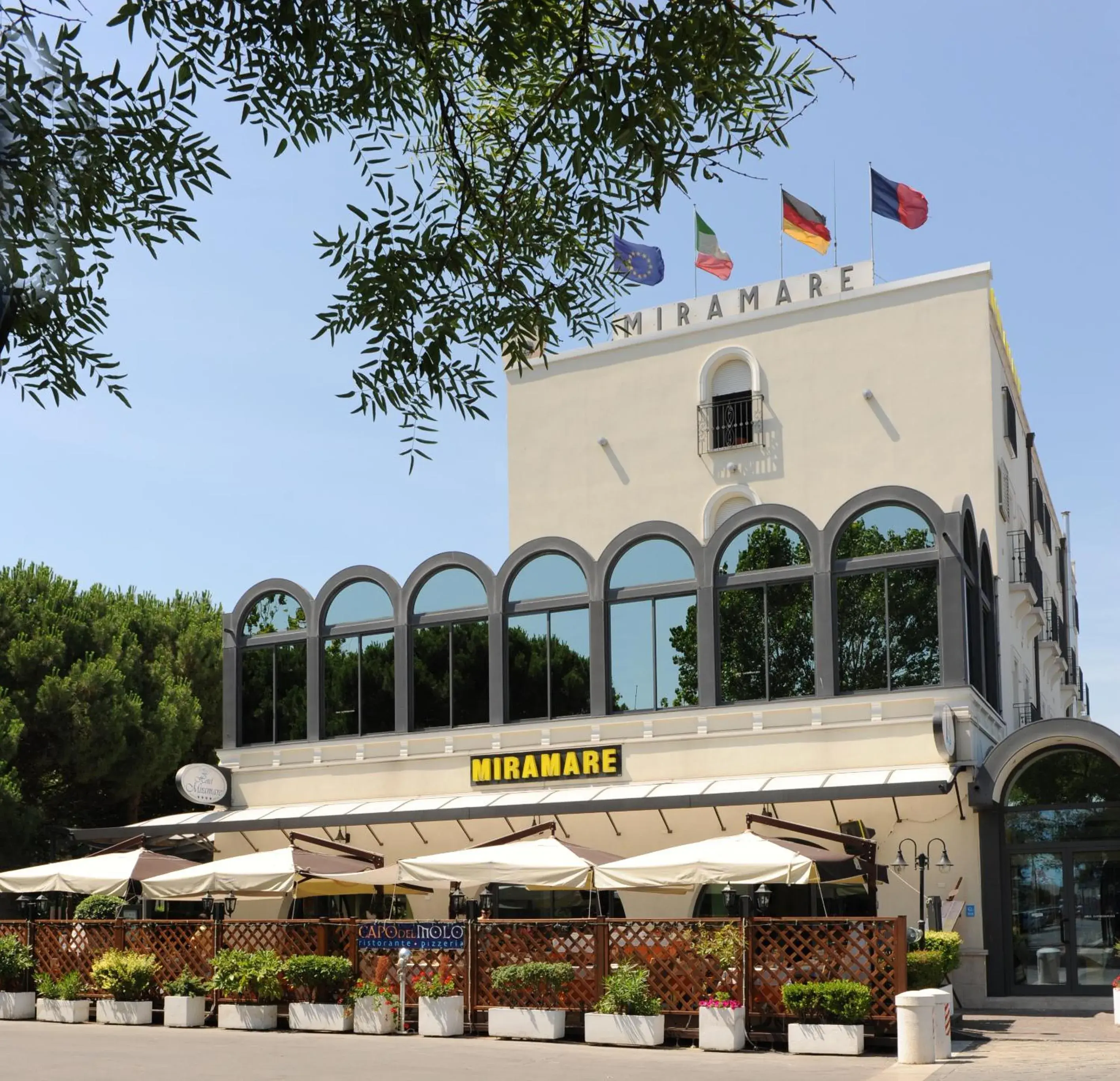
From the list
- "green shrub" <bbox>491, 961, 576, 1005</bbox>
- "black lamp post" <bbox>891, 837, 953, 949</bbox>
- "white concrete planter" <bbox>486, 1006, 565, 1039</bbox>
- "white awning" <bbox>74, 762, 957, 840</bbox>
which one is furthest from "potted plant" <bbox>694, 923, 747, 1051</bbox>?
"black lamp post" <bbox>891, 837, 953, 949</bbox>

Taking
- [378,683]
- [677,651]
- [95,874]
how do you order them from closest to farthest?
[95,874] < [677,651] < [378,683]

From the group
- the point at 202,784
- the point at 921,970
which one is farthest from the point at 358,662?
the point at 921,970

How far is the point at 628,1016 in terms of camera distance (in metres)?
17.5

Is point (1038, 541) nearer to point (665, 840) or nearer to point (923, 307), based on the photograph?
point (923, 307)

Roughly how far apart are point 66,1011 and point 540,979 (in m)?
7.67

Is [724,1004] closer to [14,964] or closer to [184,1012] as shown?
[184,1012]

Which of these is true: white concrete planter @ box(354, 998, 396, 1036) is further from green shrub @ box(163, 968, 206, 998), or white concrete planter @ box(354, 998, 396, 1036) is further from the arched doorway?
the arched doorway

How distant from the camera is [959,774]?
21734 mm

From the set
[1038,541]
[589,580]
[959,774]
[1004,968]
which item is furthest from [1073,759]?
[1038,541]

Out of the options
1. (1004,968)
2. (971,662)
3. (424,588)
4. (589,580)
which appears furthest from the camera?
(424,588)

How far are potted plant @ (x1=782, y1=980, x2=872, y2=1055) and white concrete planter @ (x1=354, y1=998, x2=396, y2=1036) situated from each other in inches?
212

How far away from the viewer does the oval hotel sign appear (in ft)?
87.5

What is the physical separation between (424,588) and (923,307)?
1050 cm

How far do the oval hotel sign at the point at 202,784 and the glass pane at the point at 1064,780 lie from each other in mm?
13789
